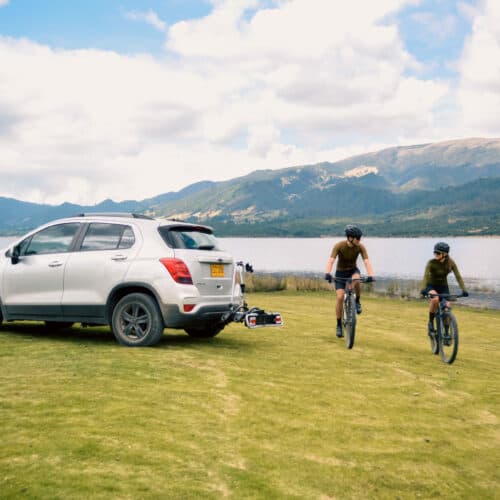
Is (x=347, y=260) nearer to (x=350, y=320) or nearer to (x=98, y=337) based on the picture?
(x=350, y=320)

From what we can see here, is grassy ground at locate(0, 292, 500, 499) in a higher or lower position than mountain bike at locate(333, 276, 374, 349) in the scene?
lower

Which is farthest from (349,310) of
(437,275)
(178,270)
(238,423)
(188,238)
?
(238,423)

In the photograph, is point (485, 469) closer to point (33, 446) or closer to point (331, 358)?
point (33, 446)

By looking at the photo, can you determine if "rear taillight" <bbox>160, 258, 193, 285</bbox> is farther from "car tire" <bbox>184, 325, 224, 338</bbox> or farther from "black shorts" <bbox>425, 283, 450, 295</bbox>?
"black shorts" <bbox>425, 283, 450, 295</bbox>

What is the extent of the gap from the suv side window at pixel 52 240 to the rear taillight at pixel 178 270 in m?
2.11

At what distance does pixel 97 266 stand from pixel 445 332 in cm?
657

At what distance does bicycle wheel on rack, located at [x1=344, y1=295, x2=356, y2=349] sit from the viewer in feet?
39.7

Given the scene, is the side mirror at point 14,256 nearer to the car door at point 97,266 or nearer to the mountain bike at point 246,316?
the car door at point 97,266

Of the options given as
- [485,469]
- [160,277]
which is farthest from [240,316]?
[485,469]

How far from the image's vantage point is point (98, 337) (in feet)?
38.9

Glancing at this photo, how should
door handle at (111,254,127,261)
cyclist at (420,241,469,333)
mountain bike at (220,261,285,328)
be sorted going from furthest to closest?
cyclist at (420,241,469,333) → mountain bike at (220,261,285,328) → door handle at (111,254,127,261)

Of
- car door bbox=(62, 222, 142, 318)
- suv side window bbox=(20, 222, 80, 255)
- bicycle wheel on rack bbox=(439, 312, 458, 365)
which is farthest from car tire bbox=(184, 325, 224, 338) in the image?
bicycle wheel on rack bbox=(439, 312, 458, 365)

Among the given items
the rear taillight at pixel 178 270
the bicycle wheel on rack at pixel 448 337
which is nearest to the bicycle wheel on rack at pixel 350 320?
the bicycle wheel on rack at pixel 448 337

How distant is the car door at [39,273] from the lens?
11086 millimetres
